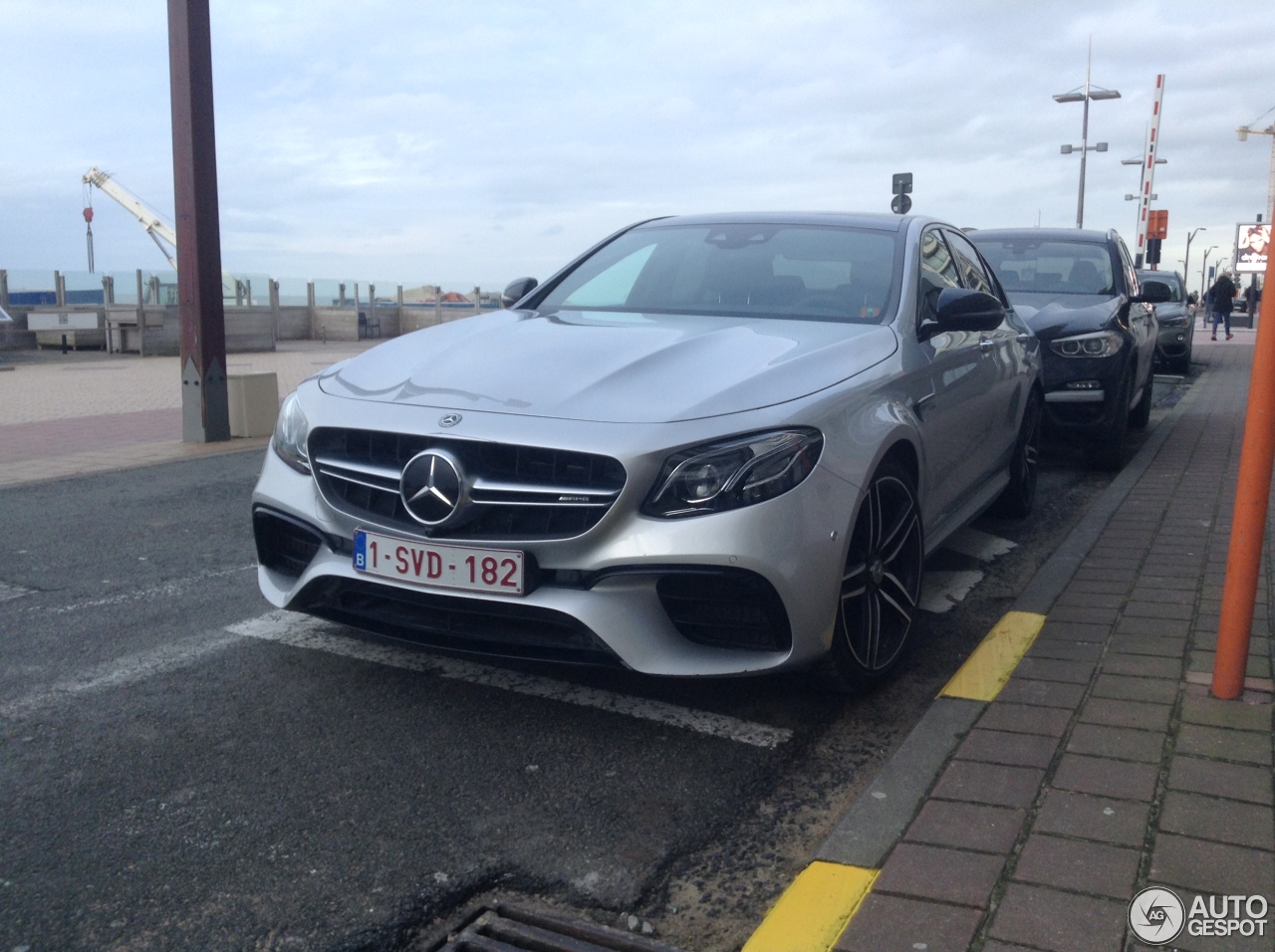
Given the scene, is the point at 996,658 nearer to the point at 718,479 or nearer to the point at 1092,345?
the point at 718,479

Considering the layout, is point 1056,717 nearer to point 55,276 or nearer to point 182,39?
point 182,39

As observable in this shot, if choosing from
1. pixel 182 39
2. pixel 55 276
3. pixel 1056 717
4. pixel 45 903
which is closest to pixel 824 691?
pixel 1056 717

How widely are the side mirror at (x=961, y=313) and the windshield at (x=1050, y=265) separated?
466 cm

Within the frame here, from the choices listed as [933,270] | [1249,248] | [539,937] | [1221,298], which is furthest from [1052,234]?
[1249,248]

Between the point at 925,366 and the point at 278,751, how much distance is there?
8.04ft

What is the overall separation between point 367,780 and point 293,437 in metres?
1.15

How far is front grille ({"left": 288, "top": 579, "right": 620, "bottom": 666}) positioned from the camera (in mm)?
3059

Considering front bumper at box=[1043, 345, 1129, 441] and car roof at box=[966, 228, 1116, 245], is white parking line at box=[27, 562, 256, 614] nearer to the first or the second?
front bumper at box=[1043, 345, 1129, 441]

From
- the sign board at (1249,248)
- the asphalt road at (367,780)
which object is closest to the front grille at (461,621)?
the asphalt road at (367,780)

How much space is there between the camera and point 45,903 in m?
2.39

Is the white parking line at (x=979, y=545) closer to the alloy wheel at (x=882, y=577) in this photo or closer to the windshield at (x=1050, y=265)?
the alloy wheel at (x=882, y=577)

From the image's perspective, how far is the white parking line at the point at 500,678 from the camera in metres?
3.38

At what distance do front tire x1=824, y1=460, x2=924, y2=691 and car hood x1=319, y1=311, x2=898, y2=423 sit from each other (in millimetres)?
394

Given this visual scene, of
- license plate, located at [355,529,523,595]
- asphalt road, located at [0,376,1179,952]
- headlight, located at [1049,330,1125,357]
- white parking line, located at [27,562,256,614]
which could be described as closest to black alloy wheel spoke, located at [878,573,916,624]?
asphalt road, located at [0,376,1179,952]
